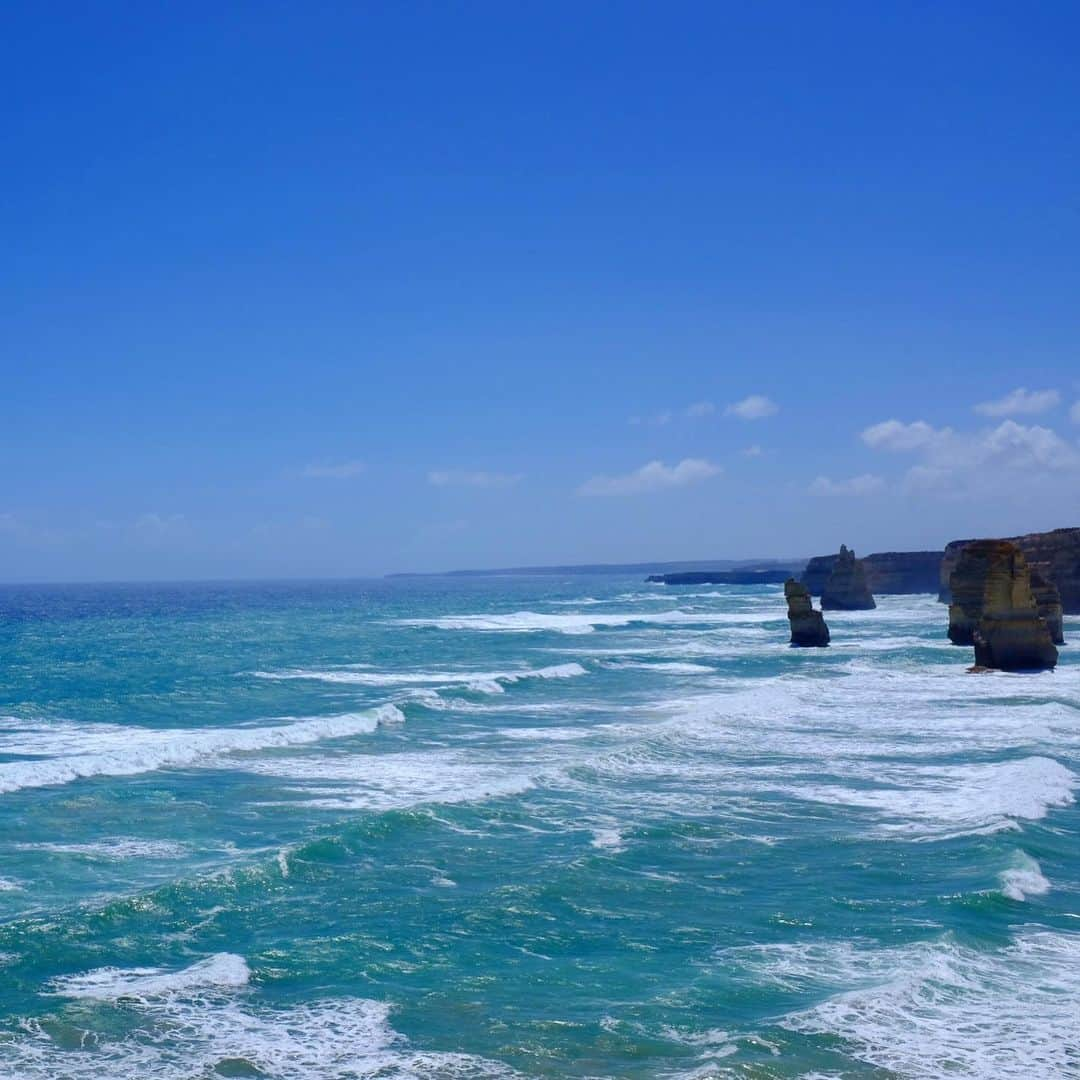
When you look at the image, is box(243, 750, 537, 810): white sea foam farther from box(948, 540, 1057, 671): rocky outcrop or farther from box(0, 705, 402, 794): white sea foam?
box(948, 540, 1057, 671): rocky outcrop

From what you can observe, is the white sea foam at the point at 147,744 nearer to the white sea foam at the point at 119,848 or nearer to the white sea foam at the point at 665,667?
the white sea foam at the point at 119,848

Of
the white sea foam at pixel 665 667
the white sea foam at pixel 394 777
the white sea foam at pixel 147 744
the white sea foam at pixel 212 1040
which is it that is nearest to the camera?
the white sea foam at pixel 212 1040

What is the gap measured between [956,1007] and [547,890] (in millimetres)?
5478

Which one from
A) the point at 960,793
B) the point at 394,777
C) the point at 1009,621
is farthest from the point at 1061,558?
the point at 394,777

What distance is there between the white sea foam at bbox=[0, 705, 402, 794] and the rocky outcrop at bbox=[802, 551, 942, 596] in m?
87.0

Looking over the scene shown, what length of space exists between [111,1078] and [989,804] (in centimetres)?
1463

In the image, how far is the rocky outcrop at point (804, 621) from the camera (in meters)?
54.2

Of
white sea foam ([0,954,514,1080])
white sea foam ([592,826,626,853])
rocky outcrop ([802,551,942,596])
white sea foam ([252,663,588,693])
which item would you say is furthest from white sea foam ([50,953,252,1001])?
rocky outcrop ([802,551,942,596])

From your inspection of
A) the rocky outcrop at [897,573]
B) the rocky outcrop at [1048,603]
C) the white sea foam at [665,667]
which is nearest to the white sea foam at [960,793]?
the white sea foam at [665,667]

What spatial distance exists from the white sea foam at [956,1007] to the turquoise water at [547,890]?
0.14 ft

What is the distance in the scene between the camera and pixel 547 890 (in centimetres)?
1534

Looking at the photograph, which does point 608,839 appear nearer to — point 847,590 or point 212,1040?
point 212,1040

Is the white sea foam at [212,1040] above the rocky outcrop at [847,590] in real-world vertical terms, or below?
below

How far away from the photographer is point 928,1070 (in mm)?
10008
